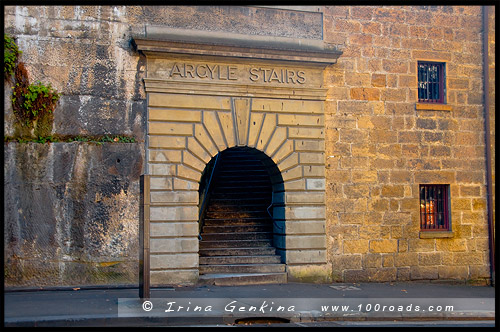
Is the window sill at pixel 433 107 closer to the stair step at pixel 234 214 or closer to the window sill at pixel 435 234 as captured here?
the window sill at pixel 435 234

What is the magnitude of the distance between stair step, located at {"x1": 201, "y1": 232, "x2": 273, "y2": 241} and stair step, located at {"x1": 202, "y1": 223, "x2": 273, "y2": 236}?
0.20m

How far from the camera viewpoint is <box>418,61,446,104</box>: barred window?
14.0 m

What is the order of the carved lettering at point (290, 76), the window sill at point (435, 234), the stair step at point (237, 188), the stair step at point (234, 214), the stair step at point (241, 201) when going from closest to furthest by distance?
the carved lettering at point (290, 76) < the window sill at point (435, 234) < the stair step at point (234, 214) < the stair step at point (241, 201) < the stair step at point (237, 188)

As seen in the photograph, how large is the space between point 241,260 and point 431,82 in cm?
655

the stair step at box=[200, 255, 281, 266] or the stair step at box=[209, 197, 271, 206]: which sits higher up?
the stair step at box=[209, 197, 271, 206]

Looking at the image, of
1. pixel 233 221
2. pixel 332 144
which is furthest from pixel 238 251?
pixel 332 144

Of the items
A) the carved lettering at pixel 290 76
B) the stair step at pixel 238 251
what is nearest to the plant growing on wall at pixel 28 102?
the stair step at pixel 238 251

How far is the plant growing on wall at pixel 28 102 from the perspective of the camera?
37.5 ft

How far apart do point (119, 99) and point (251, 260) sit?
15.4ft

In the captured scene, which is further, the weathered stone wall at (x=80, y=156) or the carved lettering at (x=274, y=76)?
the carved lettering at (x=274, y=76)

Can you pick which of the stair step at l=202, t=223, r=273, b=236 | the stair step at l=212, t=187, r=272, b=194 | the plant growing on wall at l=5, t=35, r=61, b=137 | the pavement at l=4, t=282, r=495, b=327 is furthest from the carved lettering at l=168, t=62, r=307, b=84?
the pavement at l=4, t=282, r=495, b=327

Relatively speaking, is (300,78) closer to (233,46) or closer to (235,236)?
(233,46)

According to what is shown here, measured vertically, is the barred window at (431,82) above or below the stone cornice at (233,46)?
below

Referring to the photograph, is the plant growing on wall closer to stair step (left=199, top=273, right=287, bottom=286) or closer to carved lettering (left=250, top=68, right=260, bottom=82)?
carved lettering (left=250, top=68, right=260, bottom=82)
